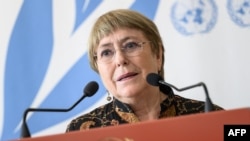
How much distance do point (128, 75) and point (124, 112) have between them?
0.47 feet

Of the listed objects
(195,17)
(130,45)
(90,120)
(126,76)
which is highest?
(195,17)

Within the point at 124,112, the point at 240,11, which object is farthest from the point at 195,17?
the point at 124,112

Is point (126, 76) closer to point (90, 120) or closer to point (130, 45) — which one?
point (130, 45)

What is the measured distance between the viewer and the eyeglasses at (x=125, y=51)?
135cm

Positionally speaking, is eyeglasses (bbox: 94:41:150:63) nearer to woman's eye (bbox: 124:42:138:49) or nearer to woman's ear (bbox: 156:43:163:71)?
woman's eye (bbox: 124:42:138:49)

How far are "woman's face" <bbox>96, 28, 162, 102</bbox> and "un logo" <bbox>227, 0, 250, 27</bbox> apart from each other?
54cm

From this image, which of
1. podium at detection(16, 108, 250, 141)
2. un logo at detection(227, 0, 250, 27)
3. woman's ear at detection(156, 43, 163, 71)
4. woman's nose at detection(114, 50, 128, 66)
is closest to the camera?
podium at detection(16, 108, 250, 141)

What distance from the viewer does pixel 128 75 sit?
1.32 meters

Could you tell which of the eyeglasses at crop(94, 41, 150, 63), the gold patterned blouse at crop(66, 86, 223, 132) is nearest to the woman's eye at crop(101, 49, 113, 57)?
the eyeglasses at crop(94, 41, 150, 63)

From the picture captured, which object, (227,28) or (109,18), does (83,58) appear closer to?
(109,18)

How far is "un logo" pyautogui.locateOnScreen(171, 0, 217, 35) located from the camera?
174cm

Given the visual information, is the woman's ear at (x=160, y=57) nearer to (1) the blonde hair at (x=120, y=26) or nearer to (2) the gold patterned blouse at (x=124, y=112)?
(1) the blonde hair at (x=120, y=26)

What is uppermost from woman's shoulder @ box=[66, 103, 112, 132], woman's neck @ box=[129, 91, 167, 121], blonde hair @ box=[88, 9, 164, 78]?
blonde hair @ box=[88, 9, 164, 78]

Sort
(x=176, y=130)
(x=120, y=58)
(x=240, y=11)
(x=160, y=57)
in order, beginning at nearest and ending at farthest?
(x=176, y=130) → (x=120, y=58) → (x=160, y=57) → (x=240, y=11)
